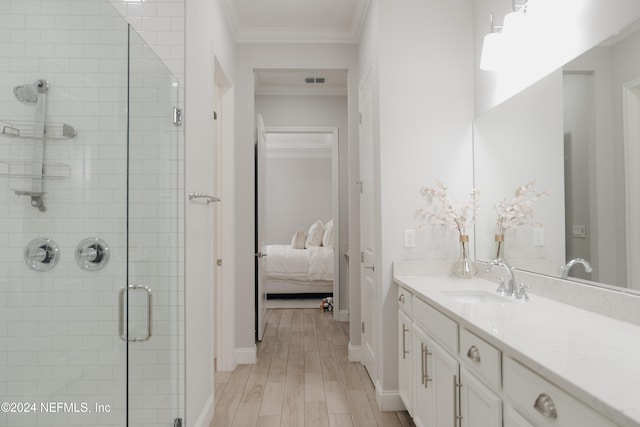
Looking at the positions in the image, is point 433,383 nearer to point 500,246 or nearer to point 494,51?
point 500,246

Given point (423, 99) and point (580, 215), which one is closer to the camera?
point (580, 215)

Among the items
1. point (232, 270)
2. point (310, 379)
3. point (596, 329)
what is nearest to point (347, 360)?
point (310, 379)

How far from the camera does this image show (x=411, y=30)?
266 cm

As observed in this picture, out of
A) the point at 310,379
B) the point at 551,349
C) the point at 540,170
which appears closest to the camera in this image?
the point at 551,349

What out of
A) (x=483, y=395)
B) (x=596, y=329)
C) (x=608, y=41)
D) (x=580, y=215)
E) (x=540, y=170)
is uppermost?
(x=608, y=41)

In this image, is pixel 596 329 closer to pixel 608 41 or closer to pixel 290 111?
pixel 608 41

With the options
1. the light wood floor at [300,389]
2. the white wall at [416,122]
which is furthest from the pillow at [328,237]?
the white wall at [416,122]

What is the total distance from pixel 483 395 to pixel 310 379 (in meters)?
2.02

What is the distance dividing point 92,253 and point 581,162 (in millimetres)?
2133

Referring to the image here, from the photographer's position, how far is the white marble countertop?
825 mm

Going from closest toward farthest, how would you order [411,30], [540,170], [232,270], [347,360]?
[540,170], [411,30], [232,270], [347,360]

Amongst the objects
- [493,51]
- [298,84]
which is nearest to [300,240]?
[298,84]

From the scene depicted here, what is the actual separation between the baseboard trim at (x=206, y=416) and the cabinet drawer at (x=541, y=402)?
175 centimetres

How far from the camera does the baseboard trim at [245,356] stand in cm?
354
